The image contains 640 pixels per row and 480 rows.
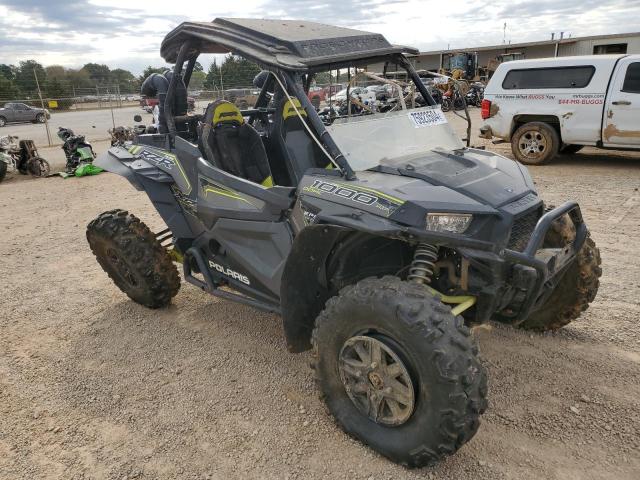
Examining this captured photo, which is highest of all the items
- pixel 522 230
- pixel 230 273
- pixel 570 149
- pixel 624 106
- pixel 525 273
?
pixel 624 106

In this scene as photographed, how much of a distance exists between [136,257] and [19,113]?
2947cm

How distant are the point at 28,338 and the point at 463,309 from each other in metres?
3.59

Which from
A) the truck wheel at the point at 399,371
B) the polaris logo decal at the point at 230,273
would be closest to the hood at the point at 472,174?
the truck wheel at the point at 399,371

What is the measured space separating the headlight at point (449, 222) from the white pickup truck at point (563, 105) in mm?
8785

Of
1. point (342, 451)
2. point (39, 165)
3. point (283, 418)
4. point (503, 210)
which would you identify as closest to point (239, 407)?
point (283, 418)

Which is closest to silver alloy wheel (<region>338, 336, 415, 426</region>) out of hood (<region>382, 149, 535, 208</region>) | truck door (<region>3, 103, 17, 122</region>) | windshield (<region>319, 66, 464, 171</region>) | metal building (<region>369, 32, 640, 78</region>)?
hood (<region>382, 149, 535, 208</region>)

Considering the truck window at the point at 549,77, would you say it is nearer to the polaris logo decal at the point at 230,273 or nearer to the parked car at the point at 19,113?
the polaris logo decal at the point at 230,273

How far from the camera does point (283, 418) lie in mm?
3227

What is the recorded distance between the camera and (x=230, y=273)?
402cm

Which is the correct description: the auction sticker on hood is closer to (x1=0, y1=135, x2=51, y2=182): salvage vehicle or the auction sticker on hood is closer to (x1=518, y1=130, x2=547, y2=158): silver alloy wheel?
(x1=518, y1=130, x2=547, y2=158): silver alloy wheel

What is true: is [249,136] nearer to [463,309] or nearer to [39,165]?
Answer: [463,309]

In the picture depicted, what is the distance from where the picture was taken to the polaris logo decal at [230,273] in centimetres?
390

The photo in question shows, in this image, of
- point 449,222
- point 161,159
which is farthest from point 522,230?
point 161,159

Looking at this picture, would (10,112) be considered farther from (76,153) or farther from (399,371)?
(399,371)
